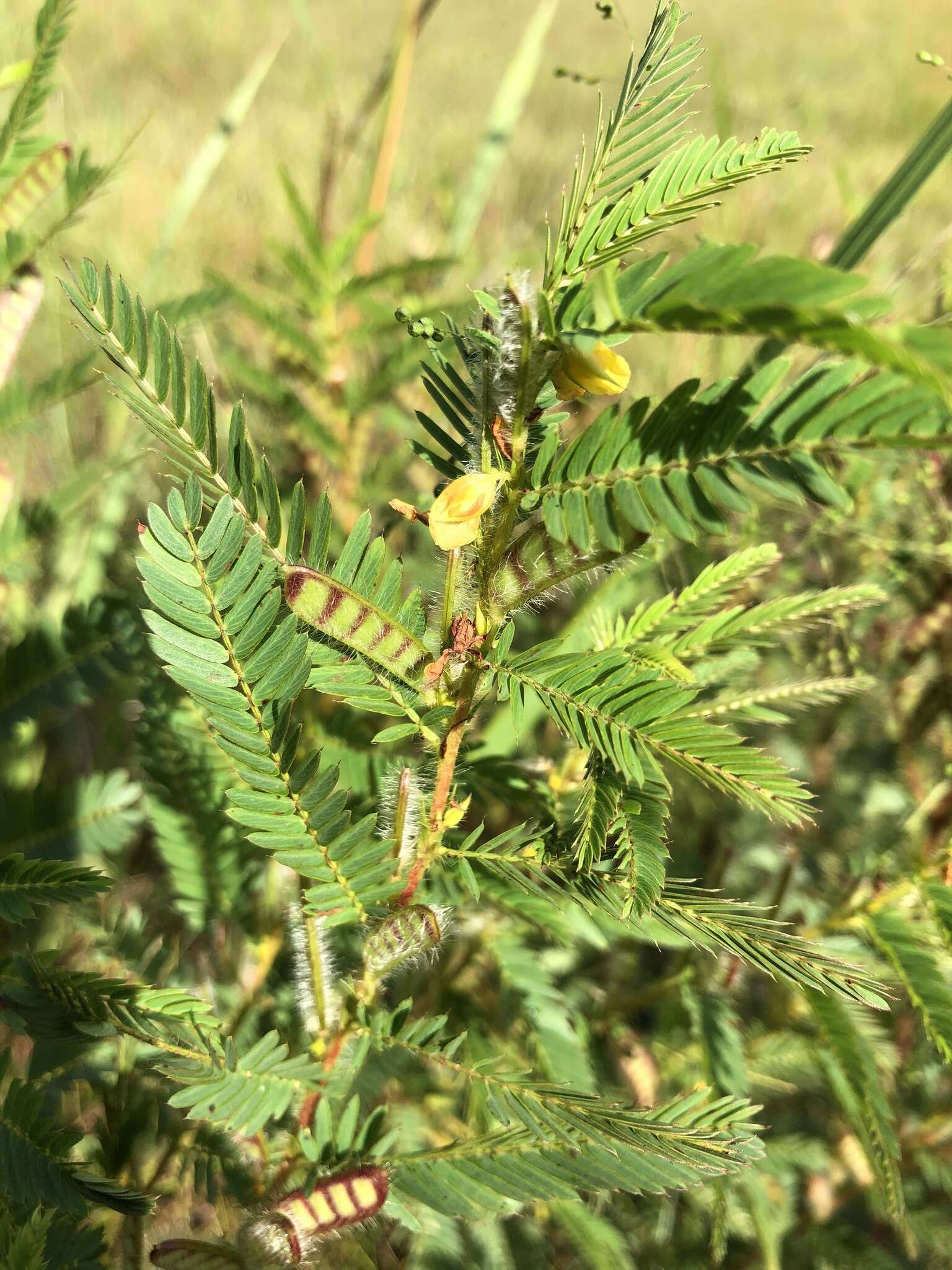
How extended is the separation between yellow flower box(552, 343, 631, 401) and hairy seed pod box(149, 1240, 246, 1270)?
A: 21.7 inches

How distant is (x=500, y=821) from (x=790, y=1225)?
2.15 feet

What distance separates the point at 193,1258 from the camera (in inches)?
21.8

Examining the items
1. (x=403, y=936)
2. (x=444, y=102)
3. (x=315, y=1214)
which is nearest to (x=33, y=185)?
(x=403, y=936)

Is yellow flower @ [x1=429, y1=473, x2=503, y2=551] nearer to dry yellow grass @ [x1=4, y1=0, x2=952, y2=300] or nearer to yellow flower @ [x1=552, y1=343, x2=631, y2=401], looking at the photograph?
yellow flower @ [x1=552, y1=343, x2=631, y2=401]

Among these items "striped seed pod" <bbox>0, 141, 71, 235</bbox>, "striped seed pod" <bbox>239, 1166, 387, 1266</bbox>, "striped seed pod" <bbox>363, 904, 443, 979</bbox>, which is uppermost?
"striped seed pod" <bbox>0, 141, 71, 235</bbox>

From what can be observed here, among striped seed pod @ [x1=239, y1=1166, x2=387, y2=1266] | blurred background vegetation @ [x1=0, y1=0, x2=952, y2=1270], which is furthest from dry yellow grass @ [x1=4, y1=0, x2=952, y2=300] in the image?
striped seed pod @ [x1=239, y1=1166, x2=387, y2=1266]

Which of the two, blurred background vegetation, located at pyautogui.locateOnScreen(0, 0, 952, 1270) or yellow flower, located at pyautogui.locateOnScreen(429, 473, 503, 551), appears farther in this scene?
blurred background vegetation, located at pyautogui.locateOnScreen(0, 0, 952, 1270)

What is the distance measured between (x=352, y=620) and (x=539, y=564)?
0.33 ft

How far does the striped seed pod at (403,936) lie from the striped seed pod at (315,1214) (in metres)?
0.12

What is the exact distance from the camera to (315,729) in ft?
2.74

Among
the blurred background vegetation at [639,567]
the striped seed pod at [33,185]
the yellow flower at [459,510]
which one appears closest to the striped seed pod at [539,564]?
the yellow flower at [459,510]

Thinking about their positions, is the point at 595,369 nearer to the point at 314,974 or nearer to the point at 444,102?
the point at 314,974

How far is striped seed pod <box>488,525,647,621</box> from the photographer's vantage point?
0.45 meters

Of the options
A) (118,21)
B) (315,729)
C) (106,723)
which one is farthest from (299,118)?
(315,729)
